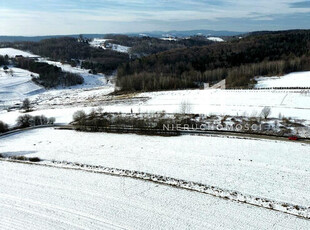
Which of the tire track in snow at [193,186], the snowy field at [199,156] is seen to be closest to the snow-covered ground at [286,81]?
the snowy field at [199,156]

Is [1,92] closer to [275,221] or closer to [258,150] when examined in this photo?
[258,150]

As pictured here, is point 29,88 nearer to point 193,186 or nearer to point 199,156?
point 199,156

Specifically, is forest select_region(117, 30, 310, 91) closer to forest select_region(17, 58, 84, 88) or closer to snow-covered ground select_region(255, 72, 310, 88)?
snow-covered ground select_region(255, 72, 310, 88)

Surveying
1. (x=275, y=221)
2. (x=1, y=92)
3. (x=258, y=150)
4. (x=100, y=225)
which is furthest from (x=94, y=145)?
(x=1, y=92)

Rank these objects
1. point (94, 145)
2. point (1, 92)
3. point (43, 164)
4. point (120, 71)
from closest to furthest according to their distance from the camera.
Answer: point (43, 164)
point (94, 145)
point (1, 92)
point (120, 71)

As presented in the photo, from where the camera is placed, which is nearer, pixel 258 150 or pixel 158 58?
pixel 258 150

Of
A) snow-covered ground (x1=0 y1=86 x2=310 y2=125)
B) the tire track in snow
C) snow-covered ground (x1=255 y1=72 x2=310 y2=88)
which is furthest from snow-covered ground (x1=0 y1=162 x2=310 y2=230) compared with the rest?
snow-covered ground (x1=255 y1=72 x2=310 y2=88)

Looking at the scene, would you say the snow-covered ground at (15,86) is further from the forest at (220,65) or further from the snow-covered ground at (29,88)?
the forest at (220,65)
